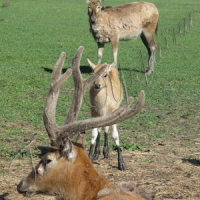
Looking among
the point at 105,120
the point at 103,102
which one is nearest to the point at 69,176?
the point at 105,120

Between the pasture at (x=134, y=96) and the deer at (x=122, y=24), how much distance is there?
26.5 inches

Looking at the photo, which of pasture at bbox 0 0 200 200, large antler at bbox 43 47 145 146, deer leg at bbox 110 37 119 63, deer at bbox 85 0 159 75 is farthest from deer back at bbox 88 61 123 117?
deer leg at bbox 110 37 119 63

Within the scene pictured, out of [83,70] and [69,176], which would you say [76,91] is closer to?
[69,176]

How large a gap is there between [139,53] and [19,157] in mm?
12338

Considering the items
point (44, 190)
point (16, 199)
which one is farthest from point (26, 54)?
point (44, 190)

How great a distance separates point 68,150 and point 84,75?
35.0ft

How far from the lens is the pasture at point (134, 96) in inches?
266

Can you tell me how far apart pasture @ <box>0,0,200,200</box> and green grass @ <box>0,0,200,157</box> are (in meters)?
0.02

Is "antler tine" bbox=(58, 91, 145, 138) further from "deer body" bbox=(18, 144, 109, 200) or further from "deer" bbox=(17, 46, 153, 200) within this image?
"deer body" bbox=(18, 144, 109, 200)

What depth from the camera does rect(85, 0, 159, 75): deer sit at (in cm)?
1603

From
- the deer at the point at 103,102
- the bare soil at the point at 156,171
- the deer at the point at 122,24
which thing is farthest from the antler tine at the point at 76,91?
the deer at the point at 122,24

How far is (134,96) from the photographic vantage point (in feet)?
38.6

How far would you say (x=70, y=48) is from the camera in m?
19.7

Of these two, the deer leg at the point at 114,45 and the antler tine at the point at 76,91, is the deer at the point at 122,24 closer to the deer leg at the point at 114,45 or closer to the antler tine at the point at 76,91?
the deer leg at the point at 114,45
